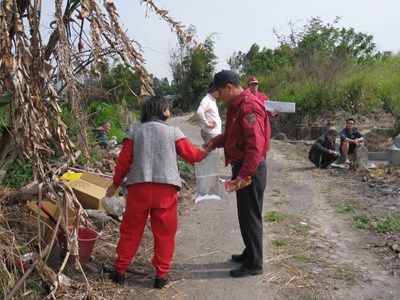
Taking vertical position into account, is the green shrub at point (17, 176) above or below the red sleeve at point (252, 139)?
below

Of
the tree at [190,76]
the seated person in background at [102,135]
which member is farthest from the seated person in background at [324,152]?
the tree at [190,76]

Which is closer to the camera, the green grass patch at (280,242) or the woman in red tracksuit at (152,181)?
the woman in red tracksuit at (152,181)

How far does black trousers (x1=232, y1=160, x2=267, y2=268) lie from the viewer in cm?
418

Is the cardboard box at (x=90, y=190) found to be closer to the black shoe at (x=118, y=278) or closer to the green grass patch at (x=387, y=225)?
the black shoe at (x=118, y=278)

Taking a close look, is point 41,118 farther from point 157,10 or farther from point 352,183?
point 352,183

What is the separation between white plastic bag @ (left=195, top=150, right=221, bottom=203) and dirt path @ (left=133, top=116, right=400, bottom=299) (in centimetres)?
69

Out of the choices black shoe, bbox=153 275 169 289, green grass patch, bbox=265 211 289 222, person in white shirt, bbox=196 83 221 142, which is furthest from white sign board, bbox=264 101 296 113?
black shoe, bbox=153 275 169 289

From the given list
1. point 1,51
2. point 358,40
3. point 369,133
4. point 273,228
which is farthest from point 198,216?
point 358,40

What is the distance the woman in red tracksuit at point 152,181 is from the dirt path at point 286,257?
14.8 inches

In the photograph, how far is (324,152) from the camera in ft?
32.4

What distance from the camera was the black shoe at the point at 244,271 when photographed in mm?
4281

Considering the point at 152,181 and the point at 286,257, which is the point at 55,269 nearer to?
the point at 152,181

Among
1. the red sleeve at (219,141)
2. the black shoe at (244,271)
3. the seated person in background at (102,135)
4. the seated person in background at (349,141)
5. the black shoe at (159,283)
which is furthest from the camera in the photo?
the seated person in background at (349,141)

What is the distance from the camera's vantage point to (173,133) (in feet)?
13.2
